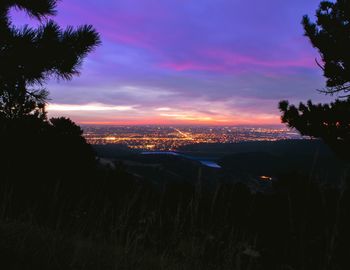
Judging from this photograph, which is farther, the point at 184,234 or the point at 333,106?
the point at 333,106

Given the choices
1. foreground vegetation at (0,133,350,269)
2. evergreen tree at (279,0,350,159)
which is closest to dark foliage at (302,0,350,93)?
evergreen tree at (279,0,350,159)

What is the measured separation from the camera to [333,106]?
47.4ft

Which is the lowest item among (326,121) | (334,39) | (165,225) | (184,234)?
(165,225)

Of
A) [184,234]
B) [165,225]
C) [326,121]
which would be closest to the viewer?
[184,234]

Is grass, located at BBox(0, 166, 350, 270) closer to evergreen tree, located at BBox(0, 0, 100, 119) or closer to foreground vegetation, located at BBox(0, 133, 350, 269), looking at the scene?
foreground vegetation, located at BBox(0, 133, 350, 269)

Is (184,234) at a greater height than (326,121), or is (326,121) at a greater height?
(326,121)

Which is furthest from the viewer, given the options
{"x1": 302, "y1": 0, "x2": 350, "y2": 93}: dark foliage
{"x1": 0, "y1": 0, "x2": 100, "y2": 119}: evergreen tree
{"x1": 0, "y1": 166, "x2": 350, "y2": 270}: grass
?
{"x1": 302, "y1": 0, "x2": 350, "y2": 93}: dark foliage

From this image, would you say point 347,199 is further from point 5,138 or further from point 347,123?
point 347,123

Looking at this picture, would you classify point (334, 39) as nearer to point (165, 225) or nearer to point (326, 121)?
point (326, 121)

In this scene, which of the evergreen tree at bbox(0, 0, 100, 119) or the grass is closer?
the grass

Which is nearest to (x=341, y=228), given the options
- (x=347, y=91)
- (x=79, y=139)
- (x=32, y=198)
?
(x=32, y=198)

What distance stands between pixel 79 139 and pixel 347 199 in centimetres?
1018

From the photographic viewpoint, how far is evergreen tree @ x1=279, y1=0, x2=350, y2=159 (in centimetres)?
1420

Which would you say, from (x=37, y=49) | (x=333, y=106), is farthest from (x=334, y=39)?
(x=37, y=49)
